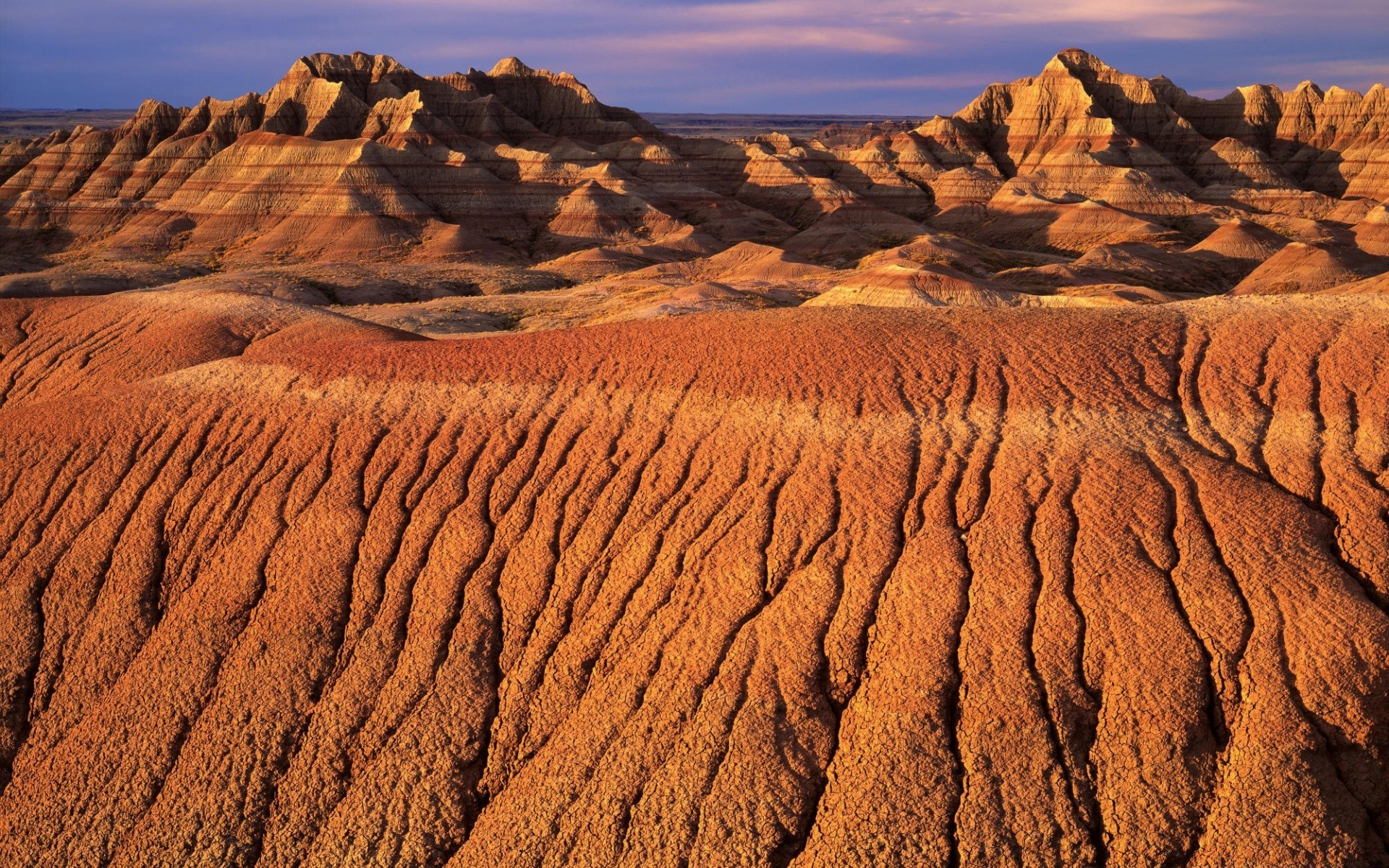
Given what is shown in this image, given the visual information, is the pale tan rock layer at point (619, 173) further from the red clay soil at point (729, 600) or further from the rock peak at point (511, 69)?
the red clay soil at point (729, 600)

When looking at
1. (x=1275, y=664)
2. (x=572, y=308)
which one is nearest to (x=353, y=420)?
(x=1275, y=664)

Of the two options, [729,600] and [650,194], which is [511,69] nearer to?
[650,194]

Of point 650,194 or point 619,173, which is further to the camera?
point 619,173

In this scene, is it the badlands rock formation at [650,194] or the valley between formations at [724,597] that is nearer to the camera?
the valley between formations at [724,597]

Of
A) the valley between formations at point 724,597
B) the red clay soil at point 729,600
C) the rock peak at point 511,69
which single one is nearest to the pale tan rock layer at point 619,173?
the rock peak at point 511,69

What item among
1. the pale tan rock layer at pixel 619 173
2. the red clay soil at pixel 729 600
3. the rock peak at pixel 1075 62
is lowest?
the red clay soil at pixel 729 600

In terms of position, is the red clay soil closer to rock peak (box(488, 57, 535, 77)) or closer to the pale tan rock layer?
the pale tan rock layer

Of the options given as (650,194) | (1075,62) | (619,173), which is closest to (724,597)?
(650,194)

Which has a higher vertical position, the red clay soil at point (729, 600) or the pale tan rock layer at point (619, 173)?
the pale tan rock layer at point (619, 173)
